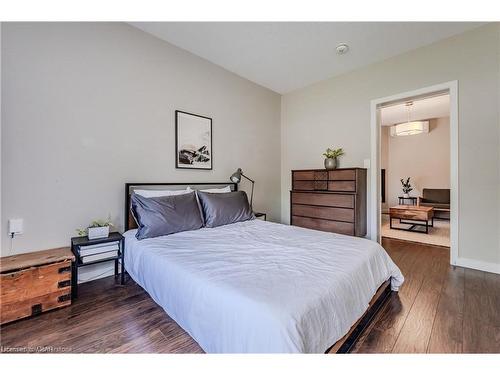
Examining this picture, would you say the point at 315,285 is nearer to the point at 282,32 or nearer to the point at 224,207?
the point at 224,207

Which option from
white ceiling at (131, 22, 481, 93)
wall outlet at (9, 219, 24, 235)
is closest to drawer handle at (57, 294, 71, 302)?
wall outlet at (9, 219, 24, 235)

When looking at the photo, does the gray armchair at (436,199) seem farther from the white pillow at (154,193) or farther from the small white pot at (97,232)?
the small white pot at (97,232)

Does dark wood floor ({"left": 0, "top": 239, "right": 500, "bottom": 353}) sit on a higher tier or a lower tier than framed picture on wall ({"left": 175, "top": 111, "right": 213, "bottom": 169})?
lower

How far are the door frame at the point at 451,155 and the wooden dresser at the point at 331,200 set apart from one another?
135mm

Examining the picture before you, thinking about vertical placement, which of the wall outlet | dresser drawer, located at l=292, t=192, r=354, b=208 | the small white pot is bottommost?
the small white pot

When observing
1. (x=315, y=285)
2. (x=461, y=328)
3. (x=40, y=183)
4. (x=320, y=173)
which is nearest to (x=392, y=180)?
(x=320, y=173)

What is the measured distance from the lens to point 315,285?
113 centimetres

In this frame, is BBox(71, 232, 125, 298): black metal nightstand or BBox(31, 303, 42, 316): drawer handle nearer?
BBox(31, 303, 42, 316): drawer handle

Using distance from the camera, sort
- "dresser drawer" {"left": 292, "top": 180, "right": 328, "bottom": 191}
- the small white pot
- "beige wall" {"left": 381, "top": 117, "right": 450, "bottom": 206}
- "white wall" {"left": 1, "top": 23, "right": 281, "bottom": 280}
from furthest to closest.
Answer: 1. "beige wall" {"left": 381, "top": 117, "right": 450, "bottom": 206}
2. "dresser drawer" {"left": 292, "top": 180, "right": 328, "bottom": 191}
3. the small white pot
4. "white wall" {"left": 1, "top": 23, "right": 281, "bottom": 280}

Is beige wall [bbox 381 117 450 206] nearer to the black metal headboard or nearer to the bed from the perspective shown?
the bed

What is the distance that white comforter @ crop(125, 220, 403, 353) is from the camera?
95cm

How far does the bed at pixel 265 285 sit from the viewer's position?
3.12 ft

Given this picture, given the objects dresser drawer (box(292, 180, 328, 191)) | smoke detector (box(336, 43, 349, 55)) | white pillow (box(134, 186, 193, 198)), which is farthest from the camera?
dresser drawer (box(292, 180, 328, 191))

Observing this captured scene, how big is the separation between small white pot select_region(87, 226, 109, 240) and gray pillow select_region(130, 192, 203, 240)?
0.27 m
